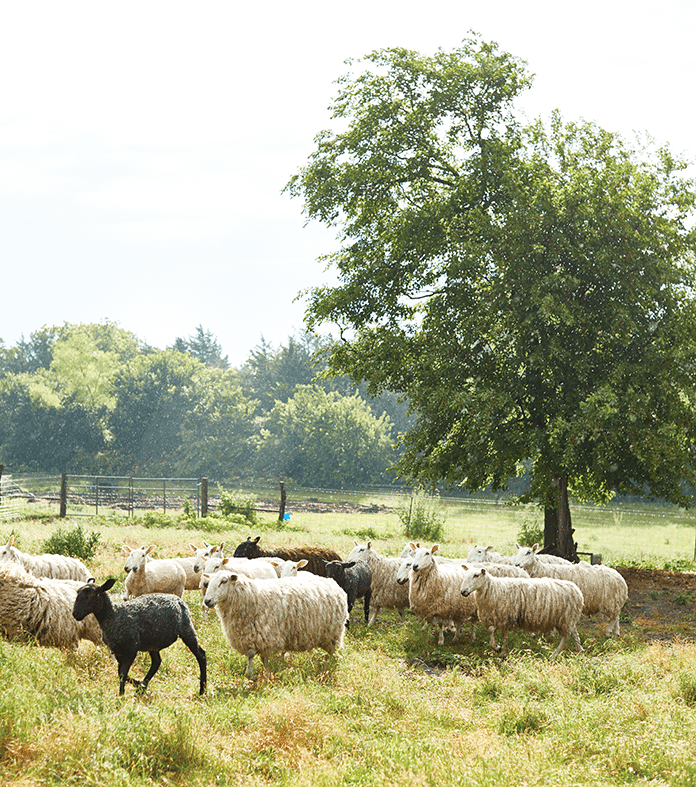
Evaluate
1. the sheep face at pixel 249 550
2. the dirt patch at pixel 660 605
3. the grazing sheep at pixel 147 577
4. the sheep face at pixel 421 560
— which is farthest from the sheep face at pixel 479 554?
the grazing sheep at pixel 147 577

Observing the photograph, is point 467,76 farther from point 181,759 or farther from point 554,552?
point 181,759

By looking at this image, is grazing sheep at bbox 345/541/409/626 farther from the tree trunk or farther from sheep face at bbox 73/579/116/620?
the tree trunk

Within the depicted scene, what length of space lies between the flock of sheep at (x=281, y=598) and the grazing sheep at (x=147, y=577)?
0.05ft

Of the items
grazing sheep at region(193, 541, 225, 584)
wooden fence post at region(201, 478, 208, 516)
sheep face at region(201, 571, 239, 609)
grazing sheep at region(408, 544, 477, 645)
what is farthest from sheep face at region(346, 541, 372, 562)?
wooden fence post at region(201, 478, 208, 516)

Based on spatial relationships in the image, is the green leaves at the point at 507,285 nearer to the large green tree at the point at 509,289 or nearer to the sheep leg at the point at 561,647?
the large green tree at the point at 509,289

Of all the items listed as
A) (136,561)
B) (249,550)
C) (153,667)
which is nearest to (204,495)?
(249,550)

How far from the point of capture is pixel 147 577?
1109cm

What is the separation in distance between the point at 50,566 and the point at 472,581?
21.7 feet

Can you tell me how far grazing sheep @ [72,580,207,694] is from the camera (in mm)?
6973

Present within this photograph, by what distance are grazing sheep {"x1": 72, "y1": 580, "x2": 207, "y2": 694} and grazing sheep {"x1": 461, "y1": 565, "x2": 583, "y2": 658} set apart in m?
4.28

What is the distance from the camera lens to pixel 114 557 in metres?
17.1

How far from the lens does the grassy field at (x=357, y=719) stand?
527 centimetres

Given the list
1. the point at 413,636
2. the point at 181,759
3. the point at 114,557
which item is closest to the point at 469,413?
the point at 413,636

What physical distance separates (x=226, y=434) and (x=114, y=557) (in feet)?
193
